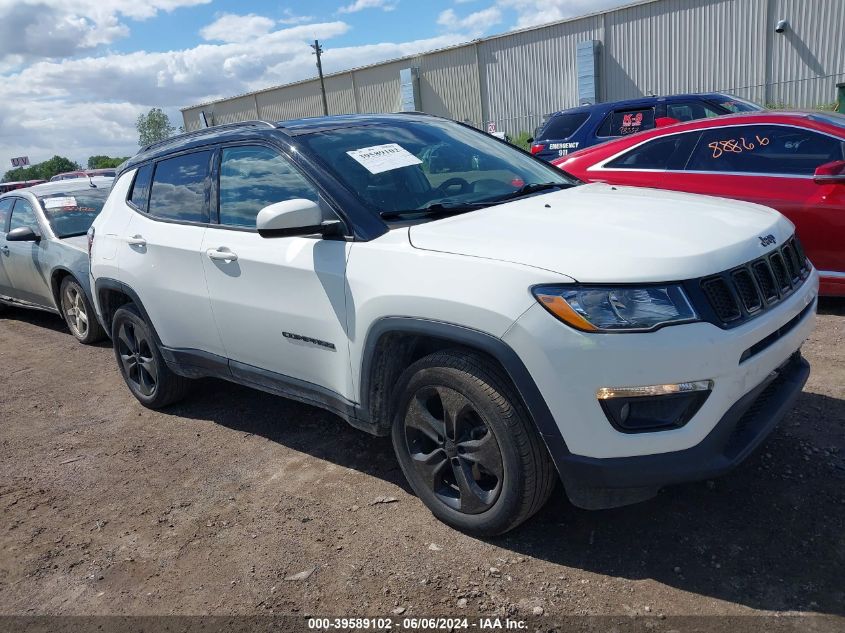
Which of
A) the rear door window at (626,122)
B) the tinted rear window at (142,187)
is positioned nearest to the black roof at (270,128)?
the tinted rear window at (142,187)

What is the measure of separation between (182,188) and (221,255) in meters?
0.80

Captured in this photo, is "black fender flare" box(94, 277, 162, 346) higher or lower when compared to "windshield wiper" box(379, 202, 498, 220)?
lower

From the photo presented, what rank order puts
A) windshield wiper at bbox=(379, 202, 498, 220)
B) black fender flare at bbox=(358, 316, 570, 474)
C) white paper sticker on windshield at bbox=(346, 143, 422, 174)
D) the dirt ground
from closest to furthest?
black fender flare at bbox=(358, 316, 570, 474) → the dirt ground → windshield wiper at bbox=(379, 202, 498, 220) → white paper sticker on windshield at bbox=(346, 143, 422, 174)

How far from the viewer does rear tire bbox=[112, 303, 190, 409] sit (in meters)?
4.70

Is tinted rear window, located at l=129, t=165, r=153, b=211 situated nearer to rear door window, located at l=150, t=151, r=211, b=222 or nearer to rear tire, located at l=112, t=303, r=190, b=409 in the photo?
rear door window, located at l=150, t=151, r=211, b=222

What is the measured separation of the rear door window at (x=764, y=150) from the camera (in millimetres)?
5471

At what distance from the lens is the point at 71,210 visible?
7.37 metres

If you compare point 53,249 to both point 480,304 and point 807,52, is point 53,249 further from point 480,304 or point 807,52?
point 807,52

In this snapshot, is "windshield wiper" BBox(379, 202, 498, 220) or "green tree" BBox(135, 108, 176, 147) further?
"green tree" BBox(135, 108, 176, 147)

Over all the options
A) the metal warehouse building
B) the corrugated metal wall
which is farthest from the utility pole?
the corrugated metal wall

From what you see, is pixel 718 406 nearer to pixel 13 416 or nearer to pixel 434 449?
pixel 434 449

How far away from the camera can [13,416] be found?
5273 millimetres

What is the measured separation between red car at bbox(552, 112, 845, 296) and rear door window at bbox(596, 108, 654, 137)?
171 inches

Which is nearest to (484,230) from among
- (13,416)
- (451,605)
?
(451,605)
